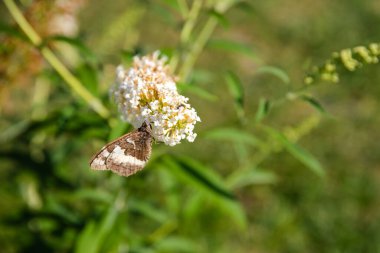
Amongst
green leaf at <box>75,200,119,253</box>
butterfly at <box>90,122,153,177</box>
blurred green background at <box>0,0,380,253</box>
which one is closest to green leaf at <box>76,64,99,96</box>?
blurred green background at <box>0,0,380,253</box>

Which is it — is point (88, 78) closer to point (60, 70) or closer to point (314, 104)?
point (60, 70)

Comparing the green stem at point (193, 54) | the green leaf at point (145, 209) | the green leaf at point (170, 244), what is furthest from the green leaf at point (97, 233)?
the green stem at point (193, 54)

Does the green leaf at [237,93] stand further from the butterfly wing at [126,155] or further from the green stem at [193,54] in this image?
the butterfly wing at [126,155]

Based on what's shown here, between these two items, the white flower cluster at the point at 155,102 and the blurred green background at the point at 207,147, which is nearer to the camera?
the white flower cluster at the point at 155,102

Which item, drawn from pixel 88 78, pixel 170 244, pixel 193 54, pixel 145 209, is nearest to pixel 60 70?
pixel 88 78

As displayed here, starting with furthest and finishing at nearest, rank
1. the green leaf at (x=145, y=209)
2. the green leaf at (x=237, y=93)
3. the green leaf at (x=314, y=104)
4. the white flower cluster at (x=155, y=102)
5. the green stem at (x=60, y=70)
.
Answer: the green leaf at (x=145, y=209)
the green stem at (x=60, y=70)
the green leaf at (x=237, y=93)
the green leaf at (x=314, y=104)
the white flower cluster at (x=155, y=102)

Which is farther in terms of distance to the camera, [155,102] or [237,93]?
[237,93]

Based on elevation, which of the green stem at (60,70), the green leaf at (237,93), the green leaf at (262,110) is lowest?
the green leaf at (262,110)
